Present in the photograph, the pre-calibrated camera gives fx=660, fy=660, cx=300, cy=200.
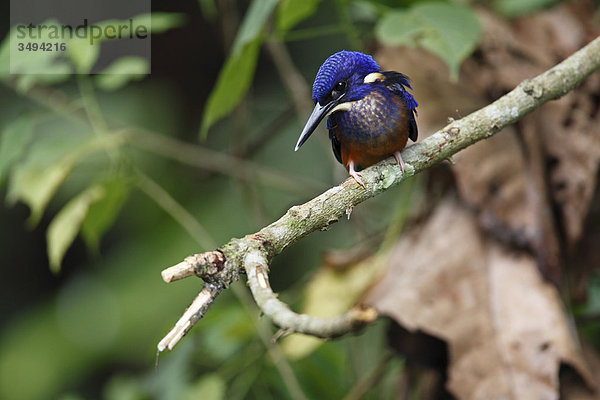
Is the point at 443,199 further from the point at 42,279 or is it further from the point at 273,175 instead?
the point at 42,279

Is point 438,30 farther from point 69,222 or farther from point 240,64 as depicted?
point 69,222

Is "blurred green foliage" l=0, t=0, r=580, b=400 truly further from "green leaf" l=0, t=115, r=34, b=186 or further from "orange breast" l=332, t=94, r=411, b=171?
"orange breast" l=332, t=94, r=411, b=171

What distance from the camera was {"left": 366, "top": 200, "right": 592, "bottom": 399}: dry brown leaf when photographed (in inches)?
78.4

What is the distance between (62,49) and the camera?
259 cm

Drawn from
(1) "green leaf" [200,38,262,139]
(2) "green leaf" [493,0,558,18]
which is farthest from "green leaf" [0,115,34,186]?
(2) "green leaf" [493,0,558,18]

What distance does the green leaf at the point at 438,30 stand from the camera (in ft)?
6.31

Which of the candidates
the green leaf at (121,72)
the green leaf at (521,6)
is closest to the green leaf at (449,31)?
the green leaf at (521,6)

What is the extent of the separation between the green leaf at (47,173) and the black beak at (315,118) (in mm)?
1400

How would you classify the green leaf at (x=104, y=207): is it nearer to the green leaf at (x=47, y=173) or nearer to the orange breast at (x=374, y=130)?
the green leaf at (x=47, y=173)

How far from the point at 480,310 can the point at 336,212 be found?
1.04 meters

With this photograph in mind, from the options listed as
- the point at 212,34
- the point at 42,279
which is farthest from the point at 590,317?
the point at 42,279

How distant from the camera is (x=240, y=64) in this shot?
2105 millimetres

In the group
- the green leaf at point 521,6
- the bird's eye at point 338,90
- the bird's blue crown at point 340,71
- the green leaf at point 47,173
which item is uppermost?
the green leaf at point 47,173

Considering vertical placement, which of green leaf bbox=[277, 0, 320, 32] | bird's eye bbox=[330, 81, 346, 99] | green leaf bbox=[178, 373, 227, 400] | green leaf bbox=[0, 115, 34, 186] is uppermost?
green leaf bbox=[0, 115, 34, 186]
